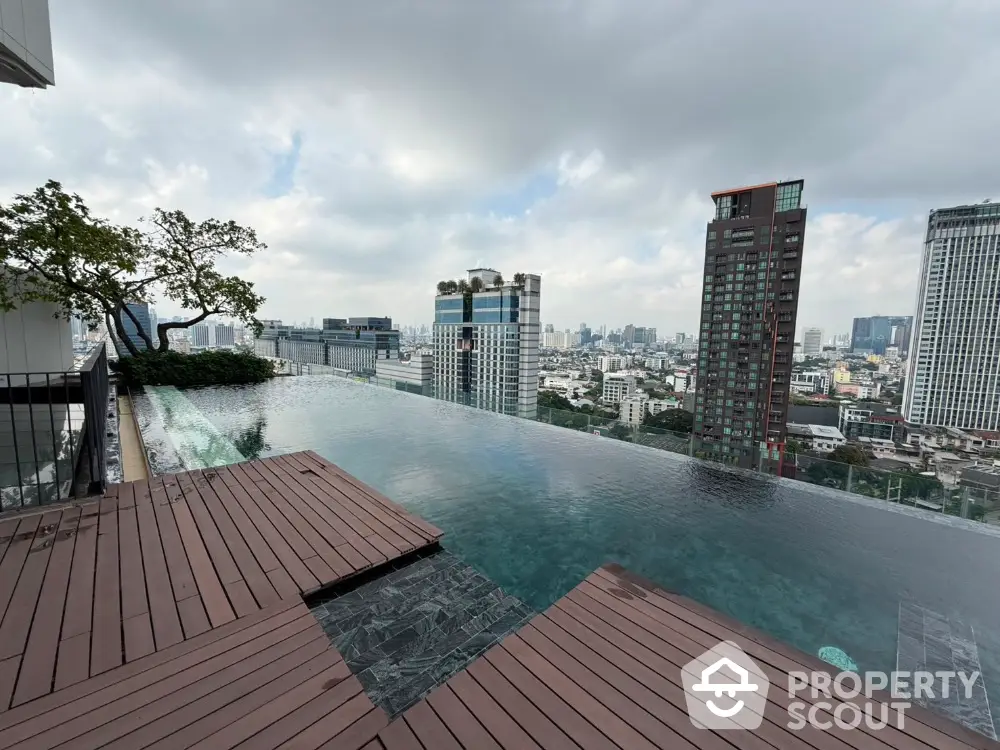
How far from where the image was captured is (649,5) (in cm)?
596

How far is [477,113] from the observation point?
899 centimetres

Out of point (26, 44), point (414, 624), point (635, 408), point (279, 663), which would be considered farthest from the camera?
point (635, 408)

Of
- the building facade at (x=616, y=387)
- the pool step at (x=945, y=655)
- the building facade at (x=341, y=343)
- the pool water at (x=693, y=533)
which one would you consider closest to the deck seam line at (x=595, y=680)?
the pool water at (x=693, y=533)

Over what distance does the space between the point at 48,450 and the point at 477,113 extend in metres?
9.69

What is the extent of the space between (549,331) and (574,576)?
134749mm

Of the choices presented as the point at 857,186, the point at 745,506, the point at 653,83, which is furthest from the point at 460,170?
the point at 857,186

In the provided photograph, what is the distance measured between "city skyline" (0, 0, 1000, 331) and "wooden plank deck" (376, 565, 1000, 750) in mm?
8440

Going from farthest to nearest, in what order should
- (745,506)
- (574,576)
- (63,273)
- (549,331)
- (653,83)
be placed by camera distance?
(549,331) < (63,273) < (653,83) < (745,506) < (574,576)

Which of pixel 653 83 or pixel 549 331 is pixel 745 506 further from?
pixel 549 331

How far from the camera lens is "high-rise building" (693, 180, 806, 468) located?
3123 centimetres

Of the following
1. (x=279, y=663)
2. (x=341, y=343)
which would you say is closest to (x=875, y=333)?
(x=341, y=343)

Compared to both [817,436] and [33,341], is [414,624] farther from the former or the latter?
[817,436]

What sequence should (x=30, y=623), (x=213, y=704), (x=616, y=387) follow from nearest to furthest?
(x=213, y=704) < (x=30, y=623) < (x=616, y=387)

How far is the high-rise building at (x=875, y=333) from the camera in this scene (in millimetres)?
83812
